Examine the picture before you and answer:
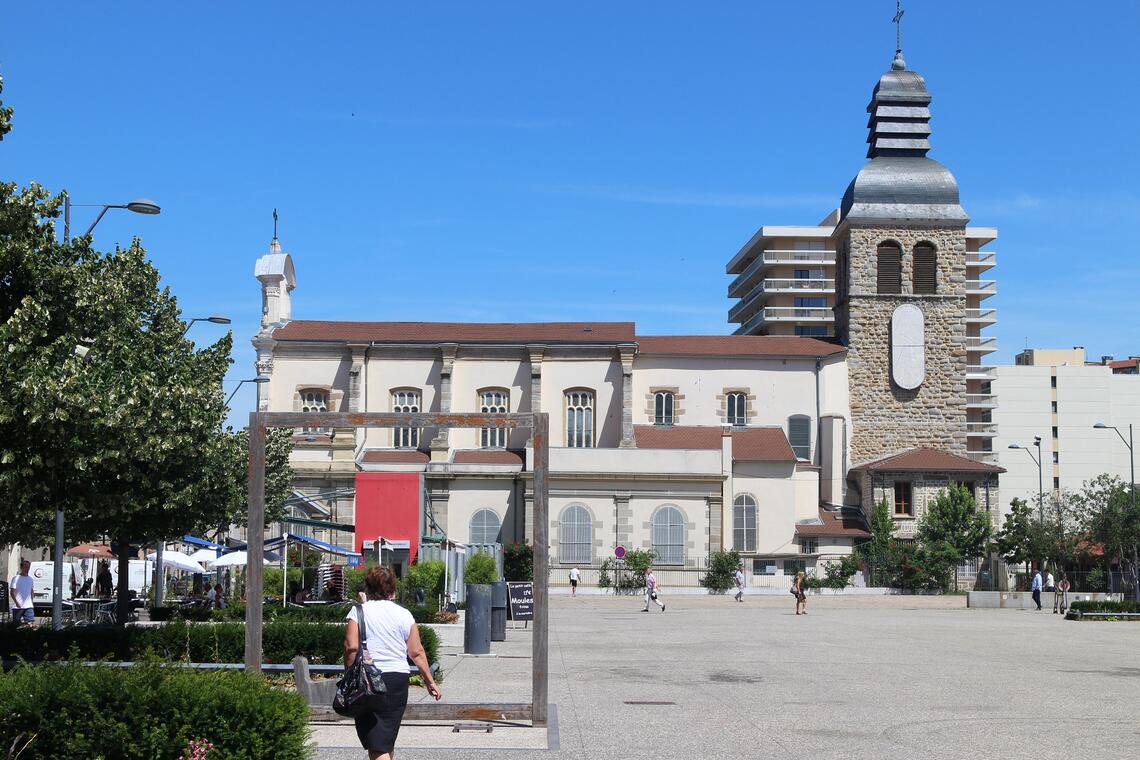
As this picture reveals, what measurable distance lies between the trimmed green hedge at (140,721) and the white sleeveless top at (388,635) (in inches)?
27.3

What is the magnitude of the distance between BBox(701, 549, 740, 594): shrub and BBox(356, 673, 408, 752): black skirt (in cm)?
5345

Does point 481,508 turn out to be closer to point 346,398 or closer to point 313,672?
point 346,398

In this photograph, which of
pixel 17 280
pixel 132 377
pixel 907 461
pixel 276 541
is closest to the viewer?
pixel 17 280

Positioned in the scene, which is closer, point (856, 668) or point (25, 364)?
point (25, 364)

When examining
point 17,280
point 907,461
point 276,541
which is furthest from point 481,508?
point 17,280

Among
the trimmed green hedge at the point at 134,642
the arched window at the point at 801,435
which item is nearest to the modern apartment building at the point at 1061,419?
the arched window at the point at 801,435

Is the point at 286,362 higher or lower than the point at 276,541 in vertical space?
higher

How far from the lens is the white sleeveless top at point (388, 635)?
9836 mm

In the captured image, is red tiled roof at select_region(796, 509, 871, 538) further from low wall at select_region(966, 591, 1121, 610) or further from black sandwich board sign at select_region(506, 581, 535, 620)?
black sandwich board sign at select_region(506, 581, 535, 620)

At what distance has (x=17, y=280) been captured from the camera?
15883 millimetres

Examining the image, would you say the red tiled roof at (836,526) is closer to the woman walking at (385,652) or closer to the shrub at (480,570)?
the shrub at (480,570)

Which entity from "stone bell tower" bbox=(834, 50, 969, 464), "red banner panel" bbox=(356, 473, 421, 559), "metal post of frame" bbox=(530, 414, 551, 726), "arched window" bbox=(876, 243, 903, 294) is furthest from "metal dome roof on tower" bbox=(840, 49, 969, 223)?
"metal post of frame" bbox=(530, 414, 551, 726)

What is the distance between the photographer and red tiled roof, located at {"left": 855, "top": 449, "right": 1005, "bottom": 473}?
2724 inches

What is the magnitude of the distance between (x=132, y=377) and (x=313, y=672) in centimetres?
453
